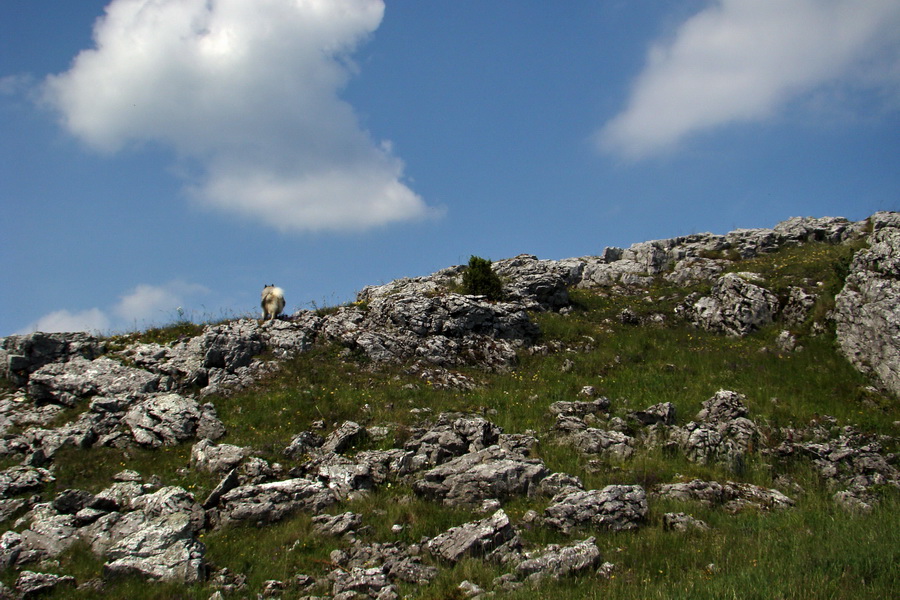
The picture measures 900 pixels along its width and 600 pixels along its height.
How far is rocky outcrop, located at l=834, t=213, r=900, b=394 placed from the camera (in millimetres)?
18391

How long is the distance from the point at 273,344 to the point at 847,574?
20254 mm

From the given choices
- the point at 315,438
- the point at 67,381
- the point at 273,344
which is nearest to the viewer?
the point at 315,438

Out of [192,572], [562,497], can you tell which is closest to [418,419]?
[562,497]

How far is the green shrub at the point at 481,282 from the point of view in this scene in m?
27.8

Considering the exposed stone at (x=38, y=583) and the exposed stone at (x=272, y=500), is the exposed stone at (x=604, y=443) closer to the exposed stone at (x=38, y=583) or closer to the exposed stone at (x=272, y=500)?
the exposed stone at (x=272, y=500)

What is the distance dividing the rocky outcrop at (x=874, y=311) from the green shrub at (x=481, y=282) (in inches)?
564

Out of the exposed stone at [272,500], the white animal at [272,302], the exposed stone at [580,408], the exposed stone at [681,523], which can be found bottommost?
the exposed stone at [681,523]

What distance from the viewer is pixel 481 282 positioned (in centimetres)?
2798

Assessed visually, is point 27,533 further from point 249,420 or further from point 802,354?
point 802,354

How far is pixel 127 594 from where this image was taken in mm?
9391

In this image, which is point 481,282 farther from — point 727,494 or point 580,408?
point 727,494

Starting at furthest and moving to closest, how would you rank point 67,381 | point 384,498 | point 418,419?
point 67,381 → point 418,419 → point 384,498

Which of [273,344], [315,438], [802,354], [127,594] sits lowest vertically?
[127,594]

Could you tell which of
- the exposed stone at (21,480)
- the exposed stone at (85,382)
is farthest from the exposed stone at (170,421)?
the exposed stone at (21,480)
